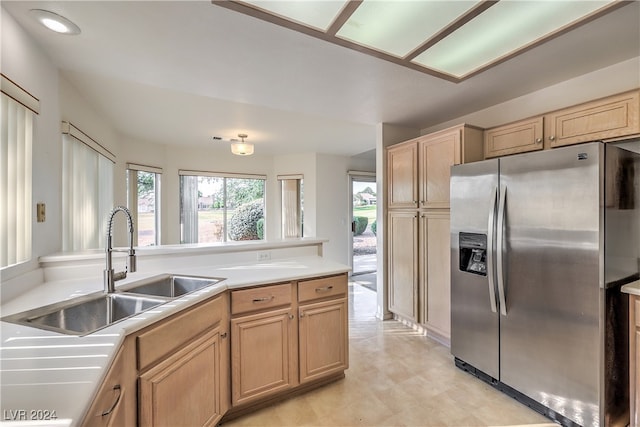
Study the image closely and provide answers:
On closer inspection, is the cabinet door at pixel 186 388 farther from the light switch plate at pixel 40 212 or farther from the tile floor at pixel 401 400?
the light switch plate at pixel 40 212

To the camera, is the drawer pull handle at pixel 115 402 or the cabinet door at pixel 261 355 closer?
the drawer pull handle at pixel 115 402

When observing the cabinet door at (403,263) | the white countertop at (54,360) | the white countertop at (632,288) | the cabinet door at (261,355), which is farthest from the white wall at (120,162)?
the white countertop at (632,288)

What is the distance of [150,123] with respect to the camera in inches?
143

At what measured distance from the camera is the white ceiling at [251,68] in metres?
1.55

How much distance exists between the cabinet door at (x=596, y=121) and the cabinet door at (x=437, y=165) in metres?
0.67

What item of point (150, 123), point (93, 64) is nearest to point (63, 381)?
point (93, 64)

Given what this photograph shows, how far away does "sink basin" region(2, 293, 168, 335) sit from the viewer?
3.89ft

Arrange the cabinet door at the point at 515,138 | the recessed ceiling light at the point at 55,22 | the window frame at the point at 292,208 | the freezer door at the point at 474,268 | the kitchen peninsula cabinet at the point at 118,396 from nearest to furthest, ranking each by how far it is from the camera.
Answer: the kitchen peninsula cabinet at the point at 118,396, the recessed ceiling light at the point at 55,22, the freezer door at the point at 474,268, the cabinet door at the point at 515,138, the window frame at the point at 292,208

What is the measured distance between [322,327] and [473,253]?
50.7 inches

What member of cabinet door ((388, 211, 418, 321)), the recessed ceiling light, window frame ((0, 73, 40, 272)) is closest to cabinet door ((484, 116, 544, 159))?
cabinet door ((388, 211, 418, 321))

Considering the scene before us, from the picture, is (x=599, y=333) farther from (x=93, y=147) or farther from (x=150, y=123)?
(x=150, y=123)

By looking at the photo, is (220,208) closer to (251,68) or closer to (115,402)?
(251,68)

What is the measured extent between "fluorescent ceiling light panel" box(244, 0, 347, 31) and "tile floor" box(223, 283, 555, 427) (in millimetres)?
2346

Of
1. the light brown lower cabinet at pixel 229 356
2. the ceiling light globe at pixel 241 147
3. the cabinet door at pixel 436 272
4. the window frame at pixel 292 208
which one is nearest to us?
the light brown lower cabinet at pixel 229 356
